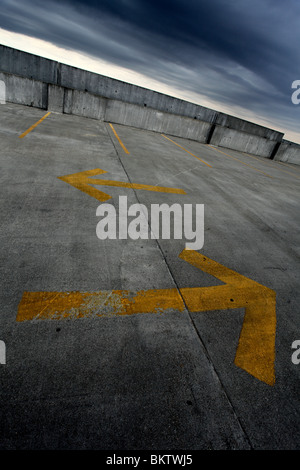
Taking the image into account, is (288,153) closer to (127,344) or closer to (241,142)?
(241,142)

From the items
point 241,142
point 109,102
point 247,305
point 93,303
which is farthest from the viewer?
point 241,142

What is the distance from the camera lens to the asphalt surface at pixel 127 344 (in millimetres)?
1652

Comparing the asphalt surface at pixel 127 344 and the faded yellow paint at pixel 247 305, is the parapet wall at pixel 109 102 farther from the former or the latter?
the faded yellow paint at pixel 247 305

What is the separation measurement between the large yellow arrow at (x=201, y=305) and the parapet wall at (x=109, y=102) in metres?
13.8

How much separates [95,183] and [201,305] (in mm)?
3851

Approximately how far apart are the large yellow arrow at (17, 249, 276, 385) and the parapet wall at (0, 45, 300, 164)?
13.8 meters

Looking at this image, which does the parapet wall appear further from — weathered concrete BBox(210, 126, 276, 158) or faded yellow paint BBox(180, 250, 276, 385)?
faded yellow paint BBox(180, 250, 276, 385)

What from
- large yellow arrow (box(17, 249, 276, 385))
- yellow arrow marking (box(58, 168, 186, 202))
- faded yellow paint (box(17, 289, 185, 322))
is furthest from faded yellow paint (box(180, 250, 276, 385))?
yellow arrow marking (box(58, 168, 186, 202))

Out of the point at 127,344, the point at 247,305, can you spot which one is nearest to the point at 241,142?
the point at 247,305

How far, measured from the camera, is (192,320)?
101 inches

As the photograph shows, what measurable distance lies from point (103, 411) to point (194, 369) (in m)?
0.86

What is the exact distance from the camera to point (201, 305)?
279 centimetres

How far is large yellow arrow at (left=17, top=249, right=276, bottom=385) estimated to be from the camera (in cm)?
230
